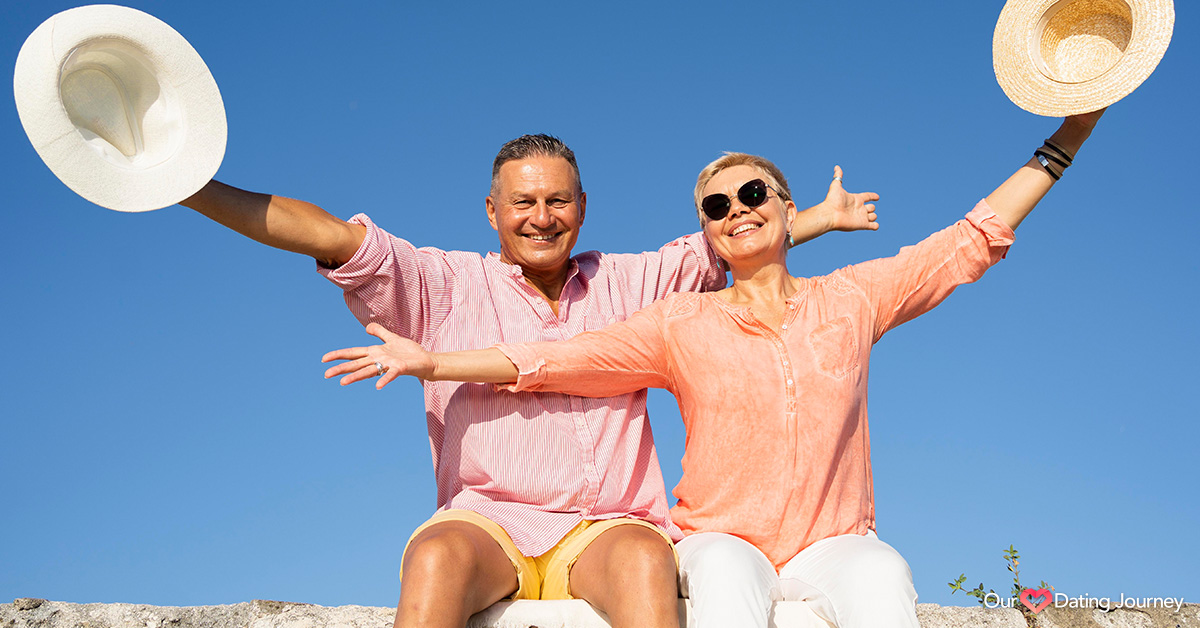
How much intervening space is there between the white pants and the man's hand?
1.74 meters

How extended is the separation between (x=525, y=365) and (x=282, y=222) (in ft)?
3.75

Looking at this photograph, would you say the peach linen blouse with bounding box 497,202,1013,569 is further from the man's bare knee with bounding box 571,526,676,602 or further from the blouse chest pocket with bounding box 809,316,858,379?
the man's bare knee with bounding box 571,526,676,602

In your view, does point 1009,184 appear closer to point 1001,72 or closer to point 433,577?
point 1001,72

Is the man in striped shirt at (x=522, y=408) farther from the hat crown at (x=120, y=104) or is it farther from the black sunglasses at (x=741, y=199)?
the black sunglasses at (x=741, y=199)

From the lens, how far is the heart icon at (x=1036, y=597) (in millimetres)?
4168

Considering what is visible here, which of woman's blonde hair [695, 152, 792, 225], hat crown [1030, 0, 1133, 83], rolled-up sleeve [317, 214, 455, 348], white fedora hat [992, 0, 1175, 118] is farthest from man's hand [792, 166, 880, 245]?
rolled-up sleeve [317, 214, 455, 348]

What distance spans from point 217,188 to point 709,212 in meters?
2.15

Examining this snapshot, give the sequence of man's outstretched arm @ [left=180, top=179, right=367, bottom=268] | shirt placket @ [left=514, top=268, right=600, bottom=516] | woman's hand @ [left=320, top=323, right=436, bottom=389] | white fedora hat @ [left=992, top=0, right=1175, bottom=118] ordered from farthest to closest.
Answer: white fedora hat @ [left=992, top=0, right=1175, bottom=118], shirt placket @ [left=514, top=268, right=600, bottom=516], man's outstretched arm @ [left=180, top=179, right=367, bottom=268], woman's hand @ [left=320, top=323, right=436, bottom=389]

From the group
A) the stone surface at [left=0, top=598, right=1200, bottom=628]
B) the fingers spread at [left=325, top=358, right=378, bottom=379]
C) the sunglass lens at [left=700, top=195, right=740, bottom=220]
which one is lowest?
the stone surface at [left=0, top=598, right=1200, bottom=628]

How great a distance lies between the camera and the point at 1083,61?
14.2 feet

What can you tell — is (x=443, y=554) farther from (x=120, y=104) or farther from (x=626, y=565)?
(x=120, y=104)

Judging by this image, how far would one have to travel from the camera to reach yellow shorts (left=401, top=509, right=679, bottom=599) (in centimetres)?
354

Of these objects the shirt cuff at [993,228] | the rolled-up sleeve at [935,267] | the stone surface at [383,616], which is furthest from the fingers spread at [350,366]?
the shirt cuff at [993,228]

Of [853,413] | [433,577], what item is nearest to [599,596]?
[433,577]
